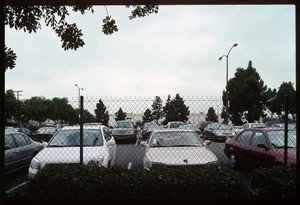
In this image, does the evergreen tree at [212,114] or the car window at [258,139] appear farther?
the evergreen tree at [212,114]

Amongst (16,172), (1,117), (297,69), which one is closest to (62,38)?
(1,117)

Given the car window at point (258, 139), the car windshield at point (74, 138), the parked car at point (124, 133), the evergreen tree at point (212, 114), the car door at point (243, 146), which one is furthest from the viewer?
the parked car at point (124, 133)

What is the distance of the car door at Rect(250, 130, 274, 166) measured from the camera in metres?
8.67

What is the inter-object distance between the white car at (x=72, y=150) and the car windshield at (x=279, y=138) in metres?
4.38

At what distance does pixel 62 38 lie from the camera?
18.1 feet

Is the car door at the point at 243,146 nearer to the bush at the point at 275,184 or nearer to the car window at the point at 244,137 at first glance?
the car window at the point at 244,137

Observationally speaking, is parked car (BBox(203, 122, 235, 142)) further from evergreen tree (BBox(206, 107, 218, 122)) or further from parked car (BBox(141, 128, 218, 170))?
parked car (BBox(141, 128, 218, 170))

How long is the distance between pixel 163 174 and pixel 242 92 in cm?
5024

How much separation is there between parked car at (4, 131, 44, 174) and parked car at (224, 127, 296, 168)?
22.1 ft

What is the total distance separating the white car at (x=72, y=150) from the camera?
776 centimetres

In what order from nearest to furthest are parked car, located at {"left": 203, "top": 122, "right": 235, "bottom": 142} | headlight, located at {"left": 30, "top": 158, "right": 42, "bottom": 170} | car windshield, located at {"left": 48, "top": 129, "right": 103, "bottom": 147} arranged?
1. headlight, located at {"left": 30, "top": 158, "right": 42, "bottom": 170}
2. car windshield, located at {"left": 48, "top": 129, "right": 103, "bottom": 147}
3. parked car, located at {"left": 203, "top": 122, "right": 235, "bottom": 142}

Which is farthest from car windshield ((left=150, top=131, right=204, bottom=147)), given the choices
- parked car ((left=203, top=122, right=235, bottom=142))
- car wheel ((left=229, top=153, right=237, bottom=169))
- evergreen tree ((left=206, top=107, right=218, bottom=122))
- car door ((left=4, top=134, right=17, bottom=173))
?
parked car ((left=203, top=122, right=235, bottom=142))

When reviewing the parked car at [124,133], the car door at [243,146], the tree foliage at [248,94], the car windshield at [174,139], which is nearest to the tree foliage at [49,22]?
the car windshield at [174,139]

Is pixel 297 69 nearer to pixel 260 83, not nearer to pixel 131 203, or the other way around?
pixel 131 203
